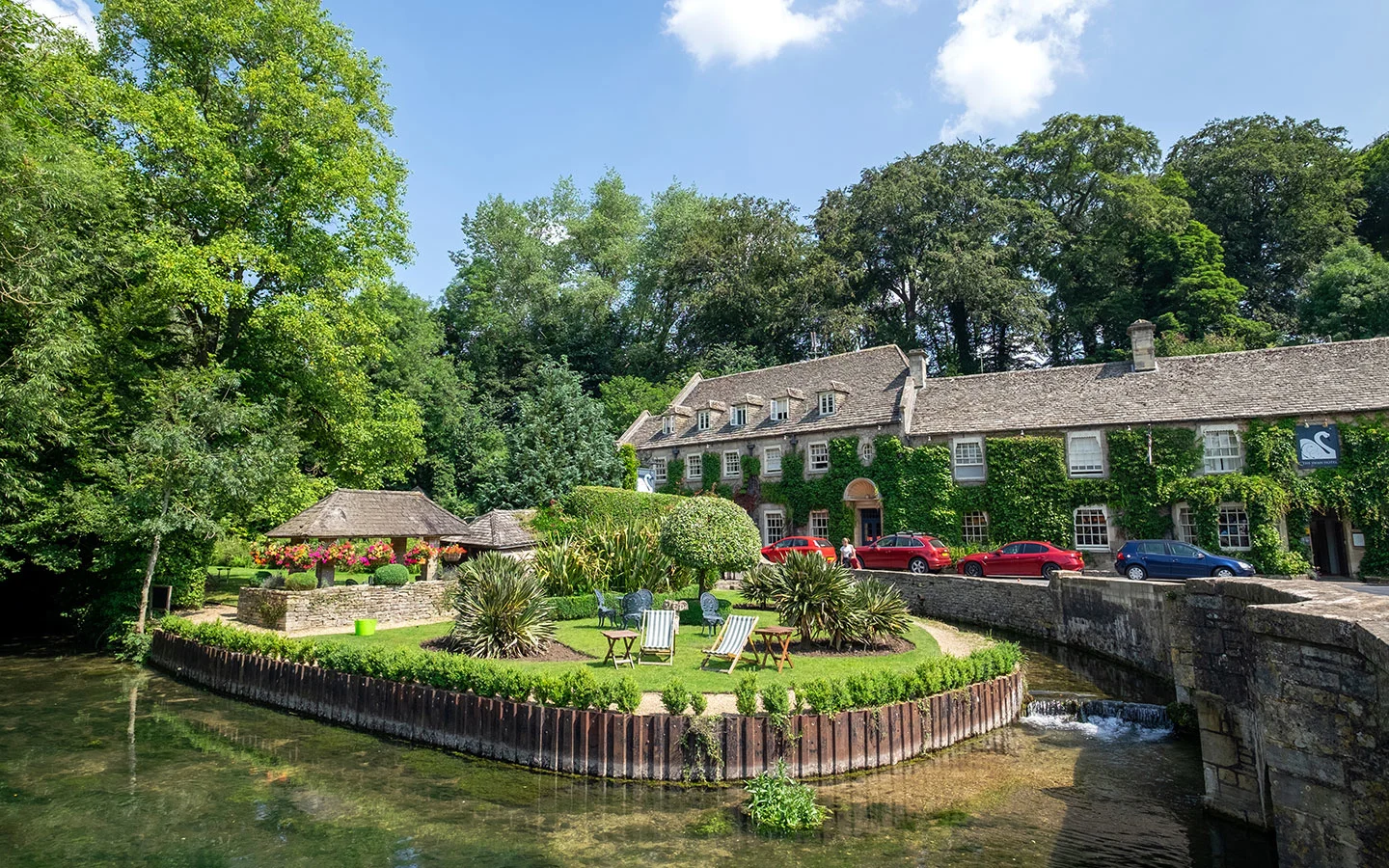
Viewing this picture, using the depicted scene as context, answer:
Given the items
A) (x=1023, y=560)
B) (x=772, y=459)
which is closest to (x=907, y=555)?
(x=1023, y=560)

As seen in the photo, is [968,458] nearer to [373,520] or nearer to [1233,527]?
[1233,527]

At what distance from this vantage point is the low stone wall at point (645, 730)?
37.6 ft

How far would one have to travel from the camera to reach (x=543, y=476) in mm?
37906

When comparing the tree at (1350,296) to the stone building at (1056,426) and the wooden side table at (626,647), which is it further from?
the wooden side table at (626,647)

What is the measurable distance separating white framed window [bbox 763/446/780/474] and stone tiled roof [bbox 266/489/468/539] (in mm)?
15883

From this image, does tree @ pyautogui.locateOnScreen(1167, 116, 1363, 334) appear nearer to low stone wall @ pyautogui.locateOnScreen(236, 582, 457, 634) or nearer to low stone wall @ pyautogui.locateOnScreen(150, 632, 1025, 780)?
low stone wall @ pyautogui.locateOnScreen(150, 632, 1025, 780)

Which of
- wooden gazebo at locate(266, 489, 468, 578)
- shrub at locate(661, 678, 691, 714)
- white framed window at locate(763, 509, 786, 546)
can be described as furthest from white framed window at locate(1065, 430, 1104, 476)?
wooden gazebo at locate(266, 489, 468, 578)

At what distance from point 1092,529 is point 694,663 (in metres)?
20.6

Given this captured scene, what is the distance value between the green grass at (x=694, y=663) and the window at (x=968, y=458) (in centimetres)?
1270

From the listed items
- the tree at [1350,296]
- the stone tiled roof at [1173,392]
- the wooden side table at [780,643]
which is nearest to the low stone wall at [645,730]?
the wooden side table at [780,643]

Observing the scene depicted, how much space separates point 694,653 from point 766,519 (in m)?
21.1

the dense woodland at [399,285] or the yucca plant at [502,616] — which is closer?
the yucca plant at [502,616]

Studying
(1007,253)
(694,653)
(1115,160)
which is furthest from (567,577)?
(1115,160)

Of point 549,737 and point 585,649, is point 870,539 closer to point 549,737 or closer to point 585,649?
point 585,649
